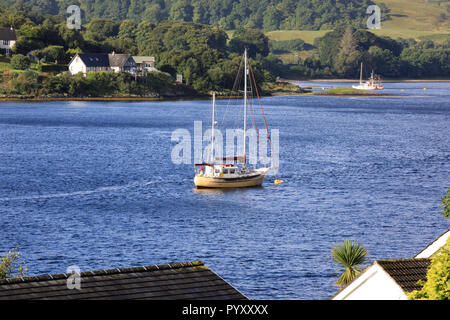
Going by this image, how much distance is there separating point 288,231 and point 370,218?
7382mm

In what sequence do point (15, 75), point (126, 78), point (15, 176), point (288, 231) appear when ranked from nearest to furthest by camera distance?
1. point (288, 231)
2. point (15, 176)
3. point (15, 75)
4. point (126, 78)

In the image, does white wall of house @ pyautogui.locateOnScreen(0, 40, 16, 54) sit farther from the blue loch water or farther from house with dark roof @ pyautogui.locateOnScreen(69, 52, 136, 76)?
the blue loch water

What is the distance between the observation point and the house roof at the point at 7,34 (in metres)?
180

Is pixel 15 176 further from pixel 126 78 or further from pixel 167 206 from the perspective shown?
pixel 126 78

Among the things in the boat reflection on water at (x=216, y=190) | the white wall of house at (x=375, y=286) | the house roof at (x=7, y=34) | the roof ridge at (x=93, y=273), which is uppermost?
the house roof at (x=7, y=34)

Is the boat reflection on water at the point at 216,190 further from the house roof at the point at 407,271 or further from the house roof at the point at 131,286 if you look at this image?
the house roof at the point at 131,286

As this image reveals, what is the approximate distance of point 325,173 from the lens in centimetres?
7106

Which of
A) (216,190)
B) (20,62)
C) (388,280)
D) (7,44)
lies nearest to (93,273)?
(388,280)

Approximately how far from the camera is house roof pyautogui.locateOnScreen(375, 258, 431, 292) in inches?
699

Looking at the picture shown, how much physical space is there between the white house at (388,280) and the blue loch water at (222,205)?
52.9 ft

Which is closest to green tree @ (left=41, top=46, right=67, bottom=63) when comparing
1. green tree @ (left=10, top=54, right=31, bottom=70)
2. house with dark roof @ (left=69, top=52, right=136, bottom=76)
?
house with dark roof @ (left=69, top=52, right=136, bottom=76)

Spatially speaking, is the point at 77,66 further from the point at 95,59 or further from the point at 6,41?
the point at 6,41

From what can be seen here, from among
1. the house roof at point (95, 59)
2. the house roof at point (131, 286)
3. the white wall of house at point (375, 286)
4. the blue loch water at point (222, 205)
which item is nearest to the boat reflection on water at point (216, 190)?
the blue loch water at point (222, 205)
